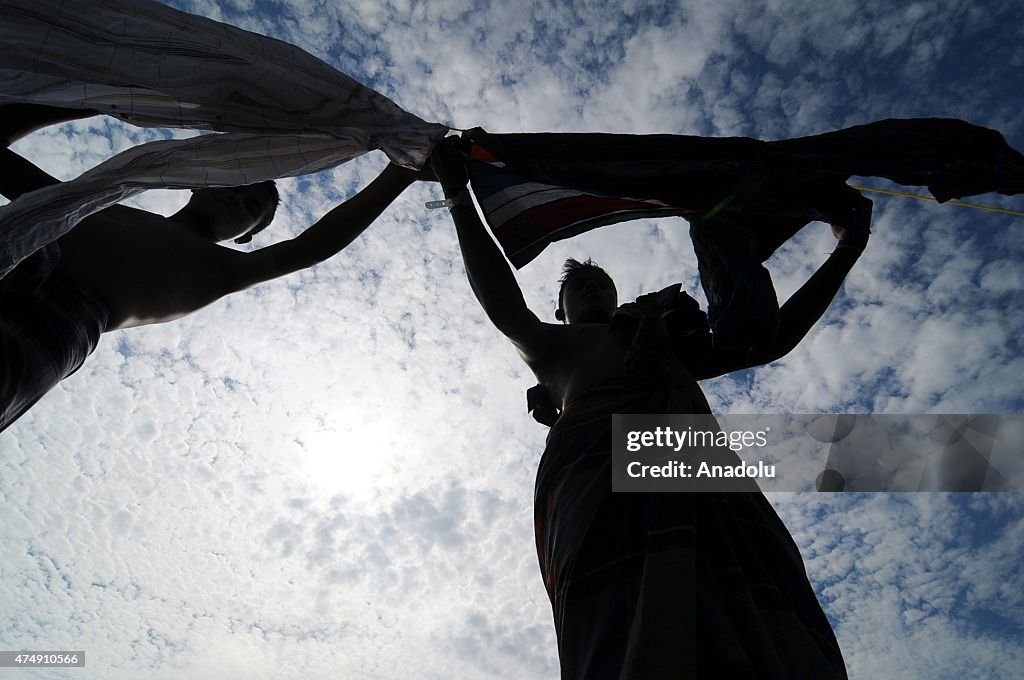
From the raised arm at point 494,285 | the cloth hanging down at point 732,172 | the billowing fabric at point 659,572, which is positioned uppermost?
the cloth hanging down at point 732,172

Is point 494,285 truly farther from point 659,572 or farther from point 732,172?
point 659,572

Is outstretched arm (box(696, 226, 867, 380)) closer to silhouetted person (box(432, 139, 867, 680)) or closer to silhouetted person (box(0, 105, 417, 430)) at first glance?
silhouetted person (box(432, 139, 867, 680))

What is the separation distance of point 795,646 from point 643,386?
2.84ft

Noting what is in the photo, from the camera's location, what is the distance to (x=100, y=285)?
6.45 feet

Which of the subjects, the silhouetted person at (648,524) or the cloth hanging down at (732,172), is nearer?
the silhouetted person at (648,524)

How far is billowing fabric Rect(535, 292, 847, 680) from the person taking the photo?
1269 millimetres

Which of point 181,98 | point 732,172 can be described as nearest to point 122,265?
point 181,98

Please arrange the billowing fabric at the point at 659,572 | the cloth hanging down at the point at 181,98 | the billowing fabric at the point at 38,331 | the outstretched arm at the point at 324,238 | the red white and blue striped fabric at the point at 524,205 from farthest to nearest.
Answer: the red white and blue striped fabric at the point at 524,205 < the outstretched arm at the point at 324,238 < the cloth hanging down at the point at 181,98 < the billowing fabric at the point at 38,331 < the billowing fabric at the point at 659,572

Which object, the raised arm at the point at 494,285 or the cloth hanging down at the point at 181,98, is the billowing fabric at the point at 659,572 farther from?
the cloth hanging down at the point at 181,98

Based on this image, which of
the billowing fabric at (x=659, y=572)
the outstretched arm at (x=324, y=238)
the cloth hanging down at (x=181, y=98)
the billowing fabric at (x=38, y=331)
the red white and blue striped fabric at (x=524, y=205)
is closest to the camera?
the billowing fabric at (x=659, y=572)

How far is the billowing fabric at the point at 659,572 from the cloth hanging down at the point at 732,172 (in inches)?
32.9

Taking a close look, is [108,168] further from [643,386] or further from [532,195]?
[643,386]

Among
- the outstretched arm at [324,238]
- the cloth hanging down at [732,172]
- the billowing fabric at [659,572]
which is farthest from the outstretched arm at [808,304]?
the outstretched arm at [324,238]

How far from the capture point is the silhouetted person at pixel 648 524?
51.4 inches
